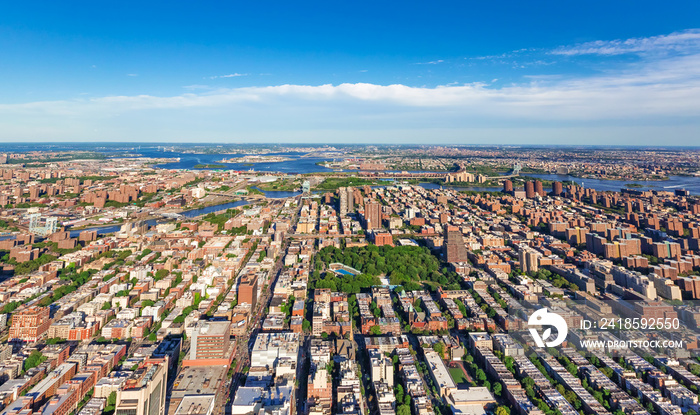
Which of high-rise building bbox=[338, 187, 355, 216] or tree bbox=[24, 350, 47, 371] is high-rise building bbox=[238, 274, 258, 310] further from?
high-rise building bbox=[338, 187, 355, 216]

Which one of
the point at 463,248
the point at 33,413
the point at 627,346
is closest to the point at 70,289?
the point at 33,413

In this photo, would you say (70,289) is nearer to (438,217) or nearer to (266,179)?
(438,217)

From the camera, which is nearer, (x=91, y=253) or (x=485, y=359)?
(x=485, y=359)

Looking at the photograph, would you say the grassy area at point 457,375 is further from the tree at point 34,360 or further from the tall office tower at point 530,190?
the tall office tower at point 530,190

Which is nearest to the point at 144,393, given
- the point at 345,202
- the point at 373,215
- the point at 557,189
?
the point at 373,215

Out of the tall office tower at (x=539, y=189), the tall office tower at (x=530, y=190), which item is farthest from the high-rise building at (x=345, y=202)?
the tall office tower at (x=539, y=189)

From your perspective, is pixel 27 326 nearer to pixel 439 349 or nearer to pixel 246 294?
pixel 246 294
